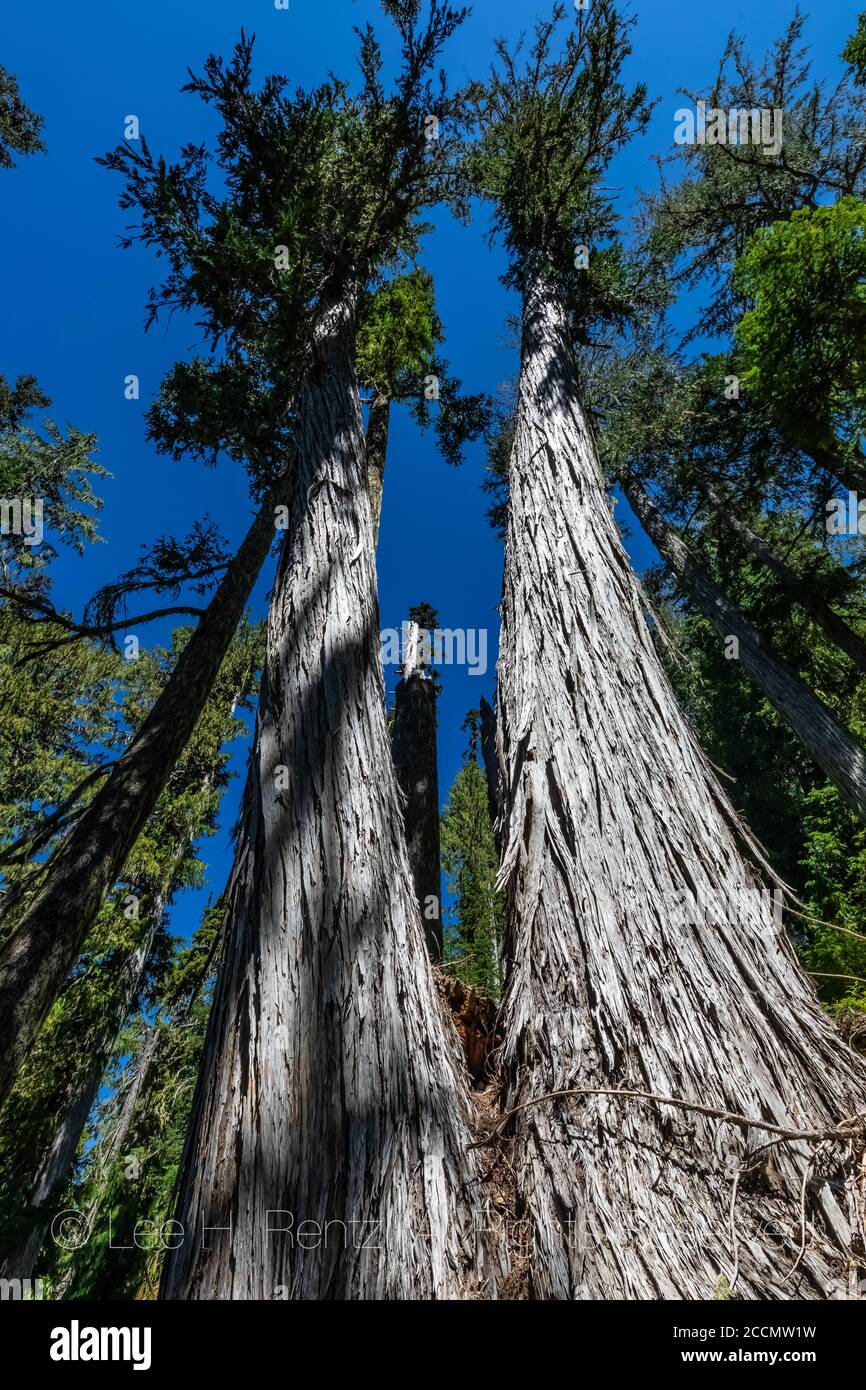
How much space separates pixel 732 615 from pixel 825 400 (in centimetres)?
336

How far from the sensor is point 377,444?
717cm

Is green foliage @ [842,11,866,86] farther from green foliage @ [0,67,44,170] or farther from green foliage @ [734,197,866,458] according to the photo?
green foliage @ [0,67,44,170]

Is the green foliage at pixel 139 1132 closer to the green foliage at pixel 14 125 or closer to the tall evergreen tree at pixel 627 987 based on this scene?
the tall evergreen tree at pixel 627 987

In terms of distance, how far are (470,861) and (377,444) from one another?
10.9 m

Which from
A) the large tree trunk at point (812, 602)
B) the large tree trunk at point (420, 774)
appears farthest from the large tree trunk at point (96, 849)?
the large tree trunk at point (812, 602)

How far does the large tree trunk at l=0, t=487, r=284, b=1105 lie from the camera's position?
3213 millimetres

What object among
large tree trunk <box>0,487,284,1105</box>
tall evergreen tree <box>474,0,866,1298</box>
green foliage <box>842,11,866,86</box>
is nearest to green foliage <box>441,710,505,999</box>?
large tree trunk <box>0,487,284,1105</box>

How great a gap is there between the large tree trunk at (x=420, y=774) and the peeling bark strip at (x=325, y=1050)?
2.60m

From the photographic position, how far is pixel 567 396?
13.0 feet

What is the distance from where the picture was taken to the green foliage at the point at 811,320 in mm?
6777

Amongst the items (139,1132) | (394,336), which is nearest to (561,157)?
(394,336)

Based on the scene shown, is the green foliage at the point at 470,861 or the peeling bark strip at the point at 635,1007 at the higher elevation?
the green foliage at the point at 470,861

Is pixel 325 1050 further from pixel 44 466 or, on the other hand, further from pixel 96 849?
pixel 44 466

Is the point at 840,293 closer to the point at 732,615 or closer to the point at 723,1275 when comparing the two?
the point at 732,615
